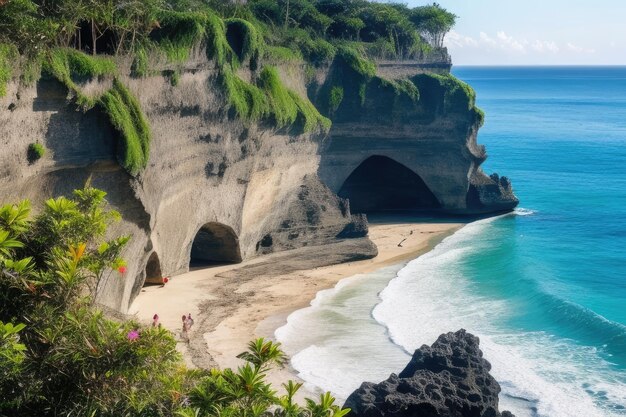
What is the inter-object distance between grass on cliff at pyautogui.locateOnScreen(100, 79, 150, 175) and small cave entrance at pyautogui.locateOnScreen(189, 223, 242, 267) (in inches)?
306

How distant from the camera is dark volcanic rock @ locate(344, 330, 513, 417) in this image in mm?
16625

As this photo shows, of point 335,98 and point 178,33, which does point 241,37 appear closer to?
point 178,33

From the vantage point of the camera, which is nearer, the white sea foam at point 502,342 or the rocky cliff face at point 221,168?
the rocky cliff face at point 221,168

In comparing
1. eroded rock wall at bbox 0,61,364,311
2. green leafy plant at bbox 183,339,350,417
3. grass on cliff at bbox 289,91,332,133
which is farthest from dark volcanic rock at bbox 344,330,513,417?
grass on cliff at bbox 289,91,332,133

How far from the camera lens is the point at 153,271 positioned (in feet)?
86.7

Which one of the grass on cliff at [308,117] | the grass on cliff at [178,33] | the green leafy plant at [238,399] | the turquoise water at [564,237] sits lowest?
the turquoise water at [564,237]

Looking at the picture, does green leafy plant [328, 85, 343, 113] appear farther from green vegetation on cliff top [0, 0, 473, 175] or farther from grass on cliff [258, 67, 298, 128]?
grass on cliff [258, 67, 298, 128]

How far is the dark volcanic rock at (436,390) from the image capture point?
1662cm

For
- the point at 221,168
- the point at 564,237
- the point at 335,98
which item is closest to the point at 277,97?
the point at 221,168

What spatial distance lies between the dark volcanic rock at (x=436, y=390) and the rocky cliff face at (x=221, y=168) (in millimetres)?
6875

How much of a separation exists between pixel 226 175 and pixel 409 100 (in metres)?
13.6

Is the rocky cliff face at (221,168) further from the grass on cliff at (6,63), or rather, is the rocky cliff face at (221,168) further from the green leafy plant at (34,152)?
the grass on cliff at (6,63)

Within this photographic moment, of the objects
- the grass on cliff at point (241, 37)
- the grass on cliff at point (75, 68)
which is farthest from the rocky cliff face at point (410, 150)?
the grass on cliff at point (75, 68)

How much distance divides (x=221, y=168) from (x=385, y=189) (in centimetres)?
1542
